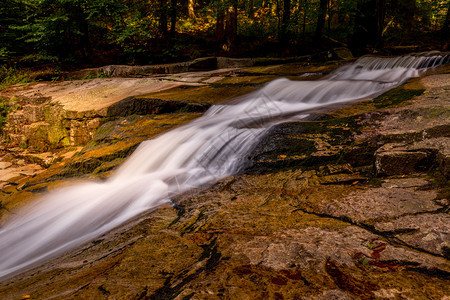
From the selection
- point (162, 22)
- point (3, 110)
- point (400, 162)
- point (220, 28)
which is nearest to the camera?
point (400, 162)

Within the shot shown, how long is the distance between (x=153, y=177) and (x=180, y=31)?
13977 millimetres

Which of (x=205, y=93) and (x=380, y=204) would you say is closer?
Answer: (x=380, y=204)

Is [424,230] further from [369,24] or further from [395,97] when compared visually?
[369,24]

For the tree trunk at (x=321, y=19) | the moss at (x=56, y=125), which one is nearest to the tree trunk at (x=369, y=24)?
the tree trunk at (x=321, y=19)

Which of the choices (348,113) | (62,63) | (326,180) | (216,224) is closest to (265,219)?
(216,224)

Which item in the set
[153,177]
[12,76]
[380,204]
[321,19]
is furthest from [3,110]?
[321,19]

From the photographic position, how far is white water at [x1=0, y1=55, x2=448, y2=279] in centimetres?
283

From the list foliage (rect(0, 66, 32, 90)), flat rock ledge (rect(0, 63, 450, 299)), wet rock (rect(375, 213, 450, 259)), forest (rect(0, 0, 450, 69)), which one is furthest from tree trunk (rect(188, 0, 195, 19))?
wet rock (rect(375, 213, 450, 259))

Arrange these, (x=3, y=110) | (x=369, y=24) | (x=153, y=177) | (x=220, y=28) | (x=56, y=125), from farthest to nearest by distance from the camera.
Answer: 1. (x=220, y=28)
2. (x=369, y=24)
3. (x=3, y=110)
4. (x=56, y=125)
5. (x=153, y=177)

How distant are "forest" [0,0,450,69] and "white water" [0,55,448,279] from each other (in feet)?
18.9

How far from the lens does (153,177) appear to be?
3641mm

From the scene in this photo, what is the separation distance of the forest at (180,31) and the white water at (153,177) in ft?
18.9

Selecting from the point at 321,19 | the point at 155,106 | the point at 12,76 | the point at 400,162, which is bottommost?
the point at 400,162

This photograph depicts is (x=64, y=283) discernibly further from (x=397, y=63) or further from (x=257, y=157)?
(x=397, y=63)
